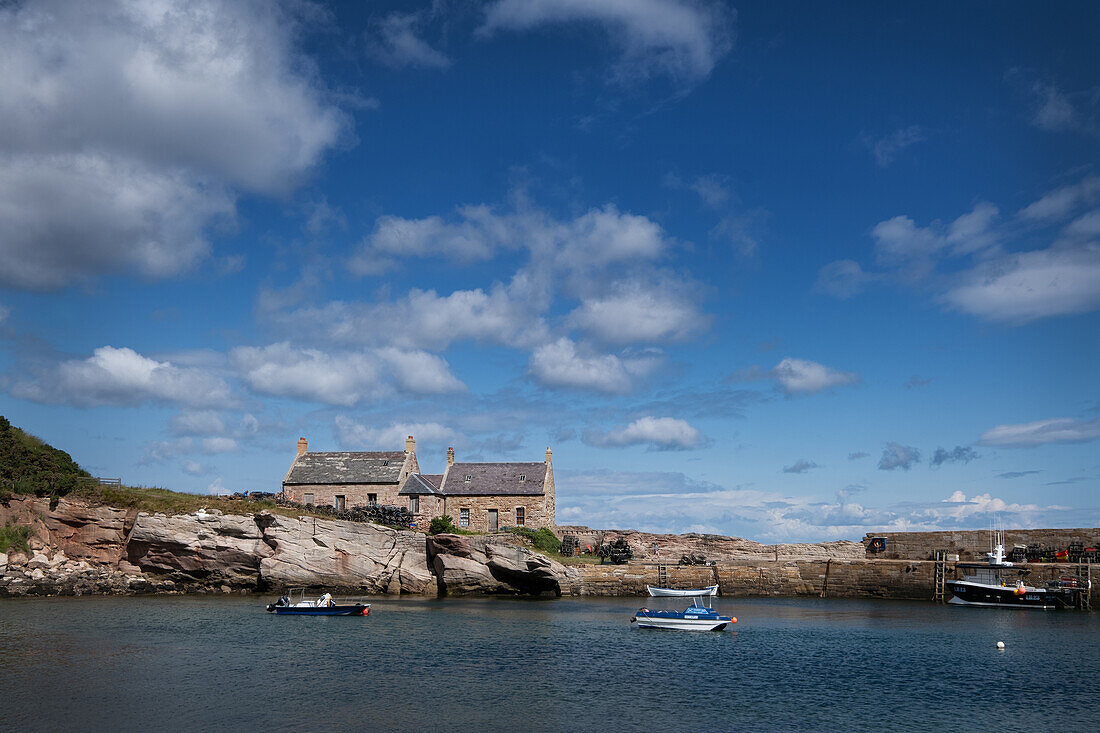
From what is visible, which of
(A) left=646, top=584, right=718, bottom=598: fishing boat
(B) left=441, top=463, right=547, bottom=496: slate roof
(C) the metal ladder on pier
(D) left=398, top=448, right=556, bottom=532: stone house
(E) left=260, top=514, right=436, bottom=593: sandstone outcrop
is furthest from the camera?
(B) left=441, top=463, right=547, bottom=496: slate roof

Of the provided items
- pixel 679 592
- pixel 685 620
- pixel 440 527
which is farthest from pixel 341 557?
pixel 685 620

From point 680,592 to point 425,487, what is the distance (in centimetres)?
2676

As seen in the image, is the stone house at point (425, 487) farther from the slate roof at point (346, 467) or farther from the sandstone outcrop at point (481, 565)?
the sandstone outcrop at point (481, 565)

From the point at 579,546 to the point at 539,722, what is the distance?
50692mm

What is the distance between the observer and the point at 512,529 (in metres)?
66.7

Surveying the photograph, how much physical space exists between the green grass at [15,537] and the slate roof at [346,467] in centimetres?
2141

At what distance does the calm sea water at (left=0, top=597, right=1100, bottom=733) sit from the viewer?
74.2 ft

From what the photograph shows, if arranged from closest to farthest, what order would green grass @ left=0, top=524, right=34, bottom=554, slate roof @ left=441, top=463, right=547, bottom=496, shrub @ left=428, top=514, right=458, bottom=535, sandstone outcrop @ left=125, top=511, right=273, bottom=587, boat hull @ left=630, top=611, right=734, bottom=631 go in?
boat hull @ left=630, top=611, right=734, bottom=631, green grass @ left=0, top=524, right=34, bottom=554, sandstone outcrop @ left=125, top=511, right=273, bottom=587, shrub @ left=428, top=514, right=458, bottom=535, slate roof @ left=441, top=463, right=547, bottom=496

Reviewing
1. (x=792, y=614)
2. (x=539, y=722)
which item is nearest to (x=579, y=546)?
(x=792, y=614)

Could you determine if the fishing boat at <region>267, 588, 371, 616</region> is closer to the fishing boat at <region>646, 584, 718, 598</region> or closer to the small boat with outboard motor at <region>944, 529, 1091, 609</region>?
the fishing boat at <region>646, 584, 718, 598</region>

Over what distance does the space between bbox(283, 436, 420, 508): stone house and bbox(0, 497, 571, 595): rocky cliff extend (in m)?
13.0

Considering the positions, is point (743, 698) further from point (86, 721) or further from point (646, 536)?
point (646, 536)

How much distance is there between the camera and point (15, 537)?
51.0 meters

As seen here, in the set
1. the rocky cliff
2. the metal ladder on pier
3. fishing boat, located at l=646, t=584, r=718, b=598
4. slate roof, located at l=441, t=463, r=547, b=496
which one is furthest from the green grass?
the metal ladder on pier
